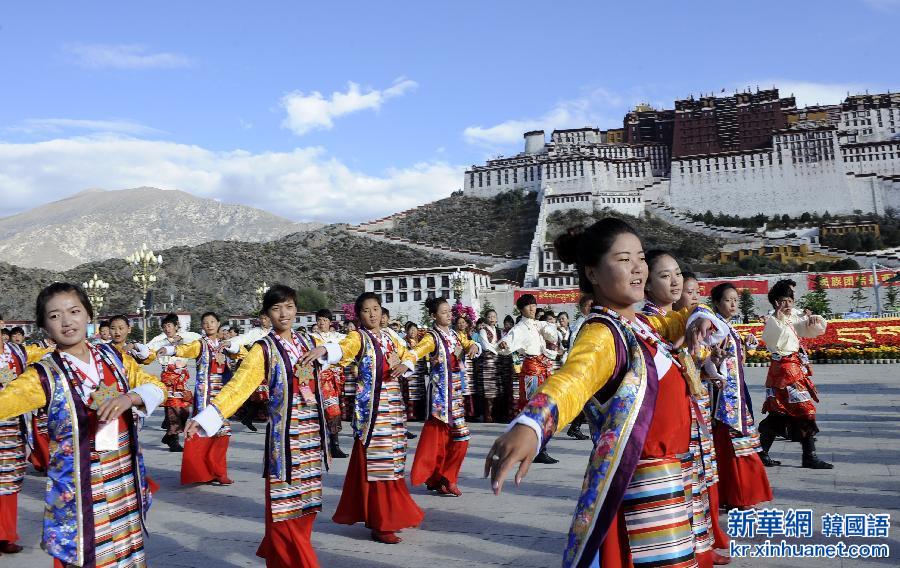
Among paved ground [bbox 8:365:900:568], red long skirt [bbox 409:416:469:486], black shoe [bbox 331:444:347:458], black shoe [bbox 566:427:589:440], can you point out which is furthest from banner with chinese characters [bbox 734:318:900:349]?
red long skirt [bbox 409:416:469:486]

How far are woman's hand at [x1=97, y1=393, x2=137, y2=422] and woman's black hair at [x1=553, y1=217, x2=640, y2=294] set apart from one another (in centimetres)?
193

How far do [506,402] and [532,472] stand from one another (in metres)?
4.55

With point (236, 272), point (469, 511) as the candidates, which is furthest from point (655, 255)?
point (236, 272)

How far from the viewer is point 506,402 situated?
11.4 meters

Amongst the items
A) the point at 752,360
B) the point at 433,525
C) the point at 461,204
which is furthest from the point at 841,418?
the point at 461,204

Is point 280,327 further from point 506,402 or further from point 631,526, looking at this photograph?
point 506,402

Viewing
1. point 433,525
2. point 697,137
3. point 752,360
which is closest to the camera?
point 433,525

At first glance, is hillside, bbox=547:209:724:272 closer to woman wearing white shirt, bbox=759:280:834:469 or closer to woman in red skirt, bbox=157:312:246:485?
woman in red skirt, bbox=157:312:246:485

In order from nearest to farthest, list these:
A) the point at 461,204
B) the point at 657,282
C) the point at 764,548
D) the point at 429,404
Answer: the point at 657,282, the point at 764,548, the point at 429,404, the point at 461,204

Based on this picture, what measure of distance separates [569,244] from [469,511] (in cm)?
349

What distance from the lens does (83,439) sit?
331cm

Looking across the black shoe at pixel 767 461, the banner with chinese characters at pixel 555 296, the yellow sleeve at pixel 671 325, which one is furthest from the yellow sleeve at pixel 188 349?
the banner with chinese characters at pixel 555 296

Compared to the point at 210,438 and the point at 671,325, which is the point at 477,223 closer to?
the point at 210,438

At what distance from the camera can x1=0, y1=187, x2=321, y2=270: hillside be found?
160m
